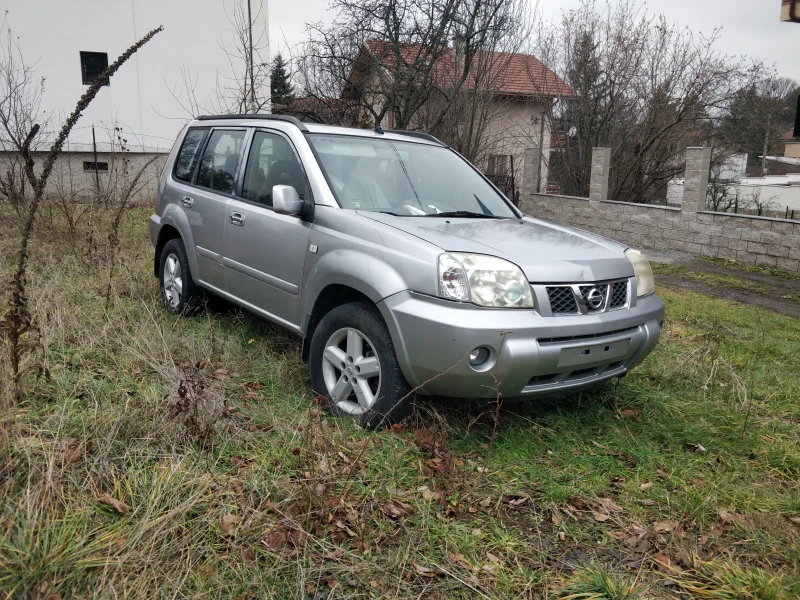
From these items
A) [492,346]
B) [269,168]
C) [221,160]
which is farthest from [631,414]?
[221,160]

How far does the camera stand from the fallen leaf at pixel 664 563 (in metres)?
2.73

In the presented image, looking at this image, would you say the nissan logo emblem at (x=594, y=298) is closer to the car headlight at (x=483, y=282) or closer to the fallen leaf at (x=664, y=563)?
the car headlight at (x=483, y=282)

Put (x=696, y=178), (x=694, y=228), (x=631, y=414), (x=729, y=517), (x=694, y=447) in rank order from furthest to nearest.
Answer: (x=694, y=228), (x=696, y=178), (x=631, y=414), (x=694, y=447), (x=729, y=517)

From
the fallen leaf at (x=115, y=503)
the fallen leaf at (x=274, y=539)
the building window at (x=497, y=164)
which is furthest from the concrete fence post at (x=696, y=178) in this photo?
the fallen leaf at (x=115, y=503)

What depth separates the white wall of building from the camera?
19.3 m

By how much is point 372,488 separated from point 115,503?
3.61 feet

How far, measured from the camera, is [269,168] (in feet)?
15.9

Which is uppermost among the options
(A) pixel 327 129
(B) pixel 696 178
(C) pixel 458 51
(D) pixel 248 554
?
(C) pixel 458 51

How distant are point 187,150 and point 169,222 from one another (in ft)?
2.24

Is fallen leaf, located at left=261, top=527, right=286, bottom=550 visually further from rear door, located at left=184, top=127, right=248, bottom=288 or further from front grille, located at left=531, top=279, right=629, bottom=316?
rear door, located at left=184, top=127, right=248, bottom=288

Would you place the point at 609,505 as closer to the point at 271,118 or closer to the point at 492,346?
the point at 492,346

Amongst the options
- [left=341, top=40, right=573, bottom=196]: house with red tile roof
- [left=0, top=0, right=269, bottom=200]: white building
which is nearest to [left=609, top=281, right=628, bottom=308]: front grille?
[left=341, top=40, right=573, bottom=196]: house with red tile roof

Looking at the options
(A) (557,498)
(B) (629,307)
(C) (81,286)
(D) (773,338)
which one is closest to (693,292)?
(D) (773,338)

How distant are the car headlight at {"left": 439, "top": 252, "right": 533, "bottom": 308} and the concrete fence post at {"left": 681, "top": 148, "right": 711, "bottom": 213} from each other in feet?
30.7
